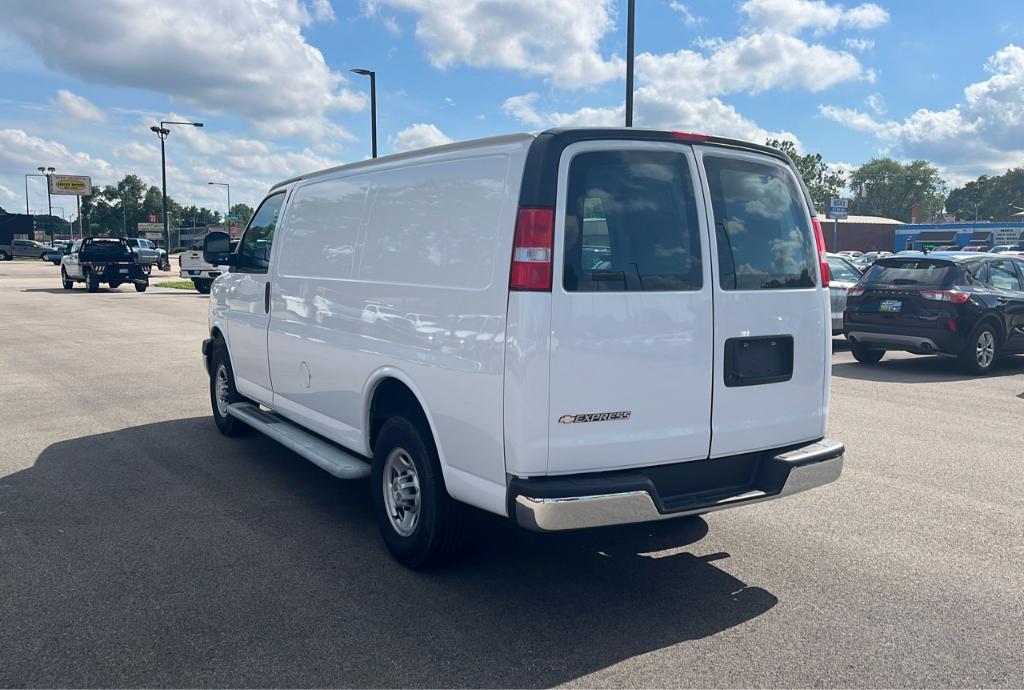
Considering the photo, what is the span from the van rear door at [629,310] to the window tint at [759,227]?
0.47ft

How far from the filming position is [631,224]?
394 centimetres

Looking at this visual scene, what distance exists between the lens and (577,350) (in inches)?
148

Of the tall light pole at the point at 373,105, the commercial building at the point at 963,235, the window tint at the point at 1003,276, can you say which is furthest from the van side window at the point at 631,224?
the commercial building at the point at 963,235

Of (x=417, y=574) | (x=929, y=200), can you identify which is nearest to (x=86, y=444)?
(x=417, y=574)

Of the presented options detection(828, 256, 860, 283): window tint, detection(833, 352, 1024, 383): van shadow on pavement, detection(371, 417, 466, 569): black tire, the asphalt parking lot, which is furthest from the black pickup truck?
detection(371, 417, 466, 569): black tire

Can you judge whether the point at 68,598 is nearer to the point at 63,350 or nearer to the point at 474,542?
the point at 474,542

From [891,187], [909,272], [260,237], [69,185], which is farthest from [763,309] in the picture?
[891,187]

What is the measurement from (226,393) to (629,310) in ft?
16.2

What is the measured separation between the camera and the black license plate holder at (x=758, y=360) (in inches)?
164

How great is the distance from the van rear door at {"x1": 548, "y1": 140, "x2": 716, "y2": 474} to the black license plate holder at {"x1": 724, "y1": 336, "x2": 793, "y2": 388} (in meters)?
0.15

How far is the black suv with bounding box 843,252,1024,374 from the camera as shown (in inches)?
452

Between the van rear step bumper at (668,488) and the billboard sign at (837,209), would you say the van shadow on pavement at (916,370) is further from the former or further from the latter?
the billboard sign at (837,209)

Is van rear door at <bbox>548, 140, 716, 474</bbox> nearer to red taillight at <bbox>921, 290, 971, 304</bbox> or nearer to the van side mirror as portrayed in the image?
the van side mirror

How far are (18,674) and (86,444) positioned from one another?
429 cm
